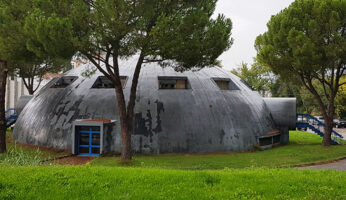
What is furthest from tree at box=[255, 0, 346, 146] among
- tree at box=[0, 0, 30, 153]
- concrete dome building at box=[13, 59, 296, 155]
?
tree at box=[0, 0, 30, 153]

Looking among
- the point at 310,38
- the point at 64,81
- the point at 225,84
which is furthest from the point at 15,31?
the point at 310,38

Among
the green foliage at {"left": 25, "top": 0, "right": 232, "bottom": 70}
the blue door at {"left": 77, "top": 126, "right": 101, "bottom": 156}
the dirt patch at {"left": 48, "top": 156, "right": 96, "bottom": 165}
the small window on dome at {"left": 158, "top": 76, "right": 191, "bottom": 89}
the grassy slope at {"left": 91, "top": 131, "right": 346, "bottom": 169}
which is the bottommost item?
the dirt patch at {"left": 48, "top": 156, "right": 96, "bottom": 165}

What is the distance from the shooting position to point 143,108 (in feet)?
62.6

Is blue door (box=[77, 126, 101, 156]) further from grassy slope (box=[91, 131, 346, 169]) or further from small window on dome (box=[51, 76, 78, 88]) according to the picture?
small window on dome (box=[51, 76, 78, 88])

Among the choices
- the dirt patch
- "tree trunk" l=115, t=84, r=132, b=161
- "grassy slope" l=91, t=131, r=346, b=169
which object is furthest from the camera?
the dirt patch

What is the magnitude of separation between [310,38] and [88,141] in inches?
718

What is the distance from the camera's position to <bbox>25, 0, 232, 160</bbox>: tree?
12.9m

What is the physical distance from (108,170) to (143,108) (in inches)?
403

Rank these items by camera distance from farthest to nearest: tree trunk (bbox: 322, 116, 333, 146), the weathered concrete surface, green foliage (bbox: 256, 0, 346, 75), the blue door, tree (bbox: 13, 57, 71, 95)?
tree (bbox: 13, 57, 71, 95) → tree trunk (bbox: 322, 116, 333, 146) → green foliage (bbox: 256, 0, 346, 75) → the blue door → the weathered concrete surface

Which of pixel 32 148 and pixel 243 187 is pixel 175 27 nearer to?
pixel 243 187

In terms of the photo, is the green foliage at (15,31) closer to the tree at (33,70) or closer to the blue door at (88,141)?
the blue door at (88,141)

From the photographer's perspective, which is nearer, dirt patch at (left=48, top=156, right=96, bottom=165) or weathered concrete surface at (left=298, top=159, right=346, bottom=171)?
weathered concrete surface at (left=298, top=159, right=346, bottom=171)

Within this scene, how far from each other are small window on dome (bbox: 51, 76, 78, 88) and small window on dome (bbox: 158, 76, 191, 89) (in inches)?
318

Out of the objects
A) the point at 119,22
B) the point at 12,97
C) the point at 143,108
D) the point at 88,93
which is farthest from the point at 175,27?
the point at 12,97
